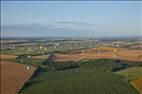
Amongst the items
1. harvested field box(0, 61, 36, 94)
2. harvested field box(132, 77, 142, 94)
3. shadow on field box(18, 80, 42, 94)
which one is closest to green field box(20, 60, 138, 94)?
shadow on field box(18, 80, 42, 94)

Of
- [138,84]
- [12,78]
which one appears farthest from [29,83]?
[138,84]

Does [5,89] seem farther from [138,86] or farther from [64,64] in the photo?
[64,64]

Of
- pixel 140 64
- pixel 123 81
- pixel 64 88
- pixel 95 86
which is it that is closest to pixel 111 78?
pixel 123 81

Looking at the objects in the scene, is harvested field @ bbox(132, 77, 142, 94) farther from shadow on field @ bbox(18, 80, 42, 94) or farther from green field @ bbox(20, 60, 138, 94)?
shadow on field @ bbox(18, 80, 42, 94)

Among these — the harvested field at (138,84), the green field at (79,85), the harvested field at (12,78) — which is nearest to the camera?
the harvested field at (138,84)

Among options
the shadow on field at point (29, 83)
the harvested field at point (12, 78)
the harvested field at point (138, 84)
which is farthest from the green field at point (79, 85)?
the harvested field at point (12, 78)

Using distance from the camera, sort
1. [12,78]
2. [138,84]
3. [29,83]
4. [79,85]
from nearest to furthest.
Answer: [138,84] → [79,85] → [29,83] → [12,78]

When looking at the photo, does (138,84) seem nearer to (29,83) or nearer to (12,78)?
(29,83)

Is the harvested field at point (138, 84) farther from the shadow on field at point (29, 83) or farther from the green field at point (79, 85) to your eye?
the shadow on field at point (29, 83)
